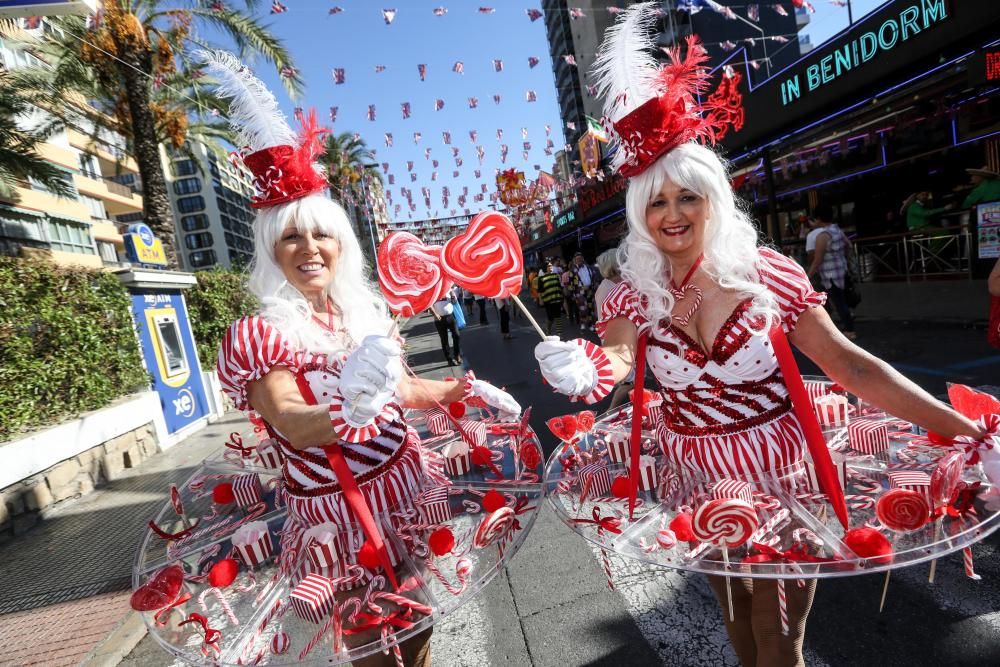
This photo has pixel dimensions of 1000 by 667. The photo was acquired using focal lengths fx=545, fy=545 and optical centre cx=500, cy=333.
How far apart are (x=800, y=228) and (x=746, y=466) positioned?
1755 centimetres

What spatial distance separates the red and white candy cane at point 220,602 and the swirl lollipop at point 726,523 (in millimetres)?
1390

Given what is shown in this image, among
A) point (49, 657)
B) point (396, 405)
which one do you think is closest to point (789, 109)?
point (396, 405)

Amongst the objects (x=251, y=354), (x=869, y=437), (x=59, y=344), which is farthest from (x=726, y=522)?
(x=59, y=344)

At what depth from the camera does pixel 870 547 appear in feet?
4.51

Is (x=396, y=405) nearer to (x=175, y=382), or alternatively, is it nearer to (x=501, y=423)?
(x=501, y=423)

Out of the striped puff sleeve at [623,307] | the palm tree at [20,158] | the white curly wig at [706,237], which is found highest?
the palm tree at [20,158]

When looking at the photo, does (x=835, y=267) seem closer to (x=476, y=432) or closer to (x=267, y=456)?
(x=476, y=432)

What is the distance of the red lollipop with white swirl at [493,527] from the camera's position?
173cm

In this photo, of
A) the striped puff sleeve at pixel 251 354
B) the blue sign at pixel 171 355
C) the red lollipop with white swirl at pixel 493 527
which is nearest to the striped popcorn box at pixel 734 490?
the red lollipop with white swirl at pixel 493 527

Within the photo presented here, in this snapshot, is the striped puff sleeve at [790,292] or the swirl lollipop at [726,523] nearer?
the swirl lollipop at [726,523]

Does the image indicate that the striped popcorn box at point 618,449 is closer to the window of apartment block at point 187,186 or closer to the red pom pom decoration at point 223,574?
the red pom pom decoration at point 223,574

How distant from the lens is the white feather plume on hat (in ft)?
6.84

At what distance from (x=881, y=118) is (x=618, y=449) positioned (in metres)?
15.2

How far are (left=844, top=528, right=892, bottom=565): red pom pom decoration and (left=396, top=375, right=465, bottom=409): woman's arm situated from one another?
1348 mm
